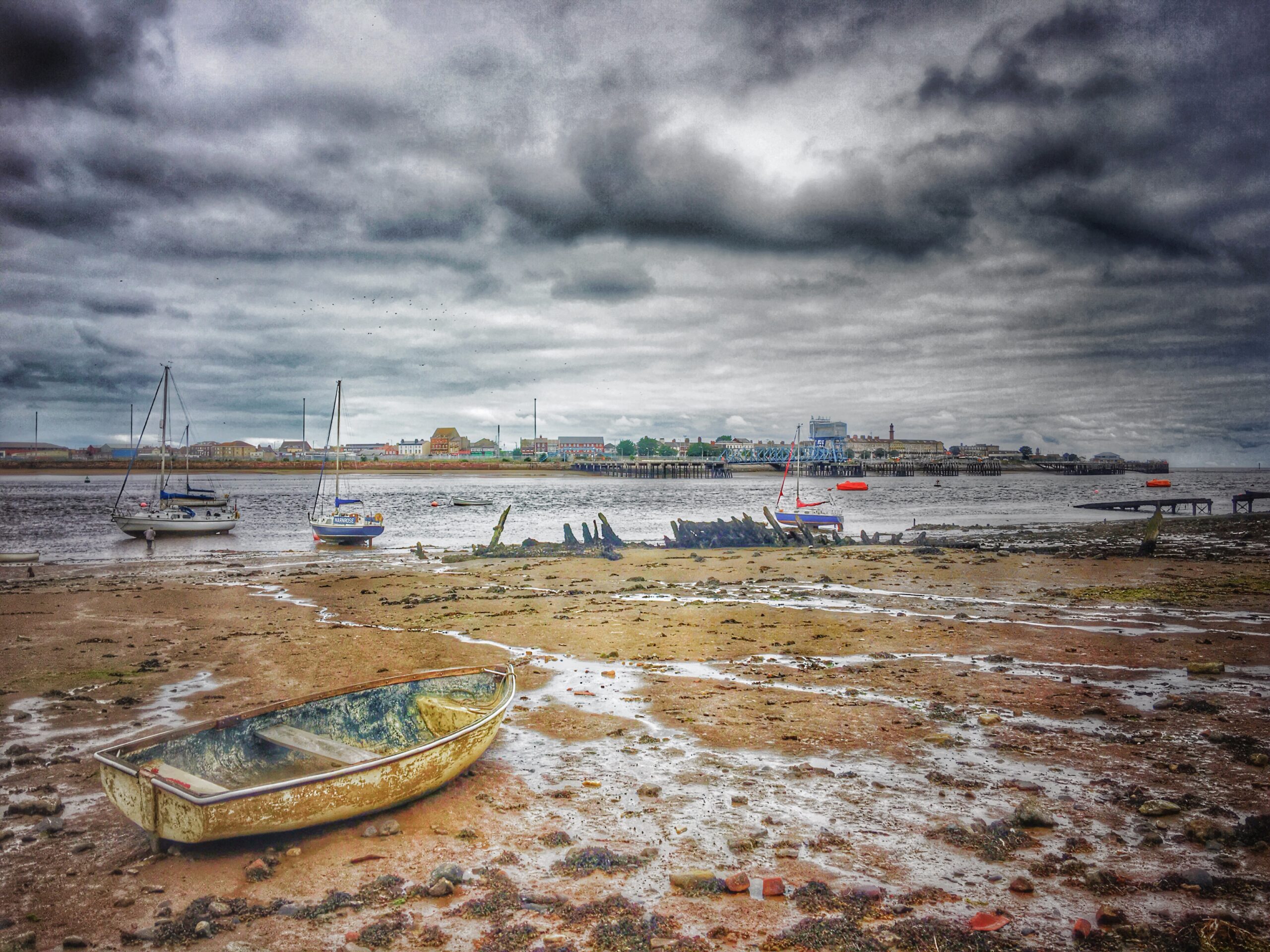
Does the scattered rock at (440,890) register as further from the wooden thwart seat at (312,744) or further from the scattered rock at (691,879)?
the wooden thwart seat at (312,744)

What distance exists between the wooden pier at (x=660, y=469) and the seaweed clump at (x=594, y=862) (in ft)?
543

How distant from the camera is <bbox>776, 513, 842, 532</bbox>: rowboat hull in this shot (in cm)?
3784

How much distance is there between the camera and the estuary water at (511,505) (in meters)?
40.8

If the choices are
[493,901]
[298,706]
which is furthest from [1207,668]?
[298,706]

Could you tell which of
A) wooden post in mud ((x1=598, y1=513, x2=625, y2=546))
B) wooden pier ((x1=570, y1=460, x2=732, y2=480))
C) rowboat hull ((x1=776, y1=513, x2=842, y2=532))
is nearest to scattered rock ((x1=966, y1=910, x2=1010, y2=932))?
wooden post in mud ((x1=598, y1=513, x2=625, y2=546))

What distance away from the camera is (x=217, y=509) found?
176 feet

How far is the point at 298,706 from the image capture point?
27.0 ft

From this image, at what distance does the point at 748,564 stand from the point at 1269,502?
74.8m

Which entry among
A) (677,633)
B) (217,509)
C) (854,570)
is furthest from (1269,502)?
(217,509)

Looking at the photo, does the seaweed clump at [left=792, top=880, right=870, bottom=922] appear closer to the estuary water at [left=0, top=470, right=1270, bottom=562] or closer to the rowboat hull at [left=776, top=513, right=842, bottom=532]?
the rowboat hull at [left=776, top=513, right=842, bottom=532]

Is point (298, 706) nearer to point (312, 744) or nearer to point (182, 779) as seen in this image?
point (312, 744)

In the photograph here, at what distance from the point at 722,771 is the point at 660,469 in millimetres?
178002

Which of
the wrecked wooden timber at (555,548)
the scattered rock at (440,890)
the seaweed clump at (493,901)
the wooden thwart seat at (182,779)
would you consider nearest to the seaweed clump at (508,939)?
the seaweed clump at (493,901)

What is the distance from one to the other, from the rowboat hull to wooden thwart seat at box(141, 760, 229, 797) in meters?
32.5
